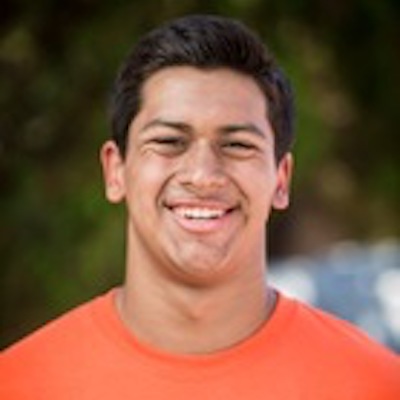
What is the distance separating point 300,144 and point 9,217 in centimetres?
269

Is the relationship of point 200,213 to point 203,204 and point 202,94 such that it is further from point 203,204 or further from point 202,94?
point 202,94

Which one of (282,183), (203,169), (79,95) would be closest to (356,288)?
(79,95)

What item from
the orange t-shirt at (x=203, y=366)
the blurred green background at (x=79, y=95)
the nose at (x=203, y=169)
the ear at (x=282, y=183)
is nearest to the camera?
the nose at (x=203, y=169)

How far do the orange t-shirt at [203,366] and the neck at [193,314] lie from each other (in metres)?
0.04

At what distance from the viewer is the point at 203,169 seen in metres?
5.48

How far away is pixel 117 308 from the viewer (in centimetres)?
587

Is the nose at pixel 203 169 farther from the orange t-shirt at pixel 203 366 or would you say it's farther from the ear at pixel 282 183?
the orange t-shirt at pixel 203 366

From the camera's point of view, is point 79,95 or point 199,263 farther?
point 79,95

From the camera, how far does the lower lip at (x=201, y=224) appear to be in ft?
18.0

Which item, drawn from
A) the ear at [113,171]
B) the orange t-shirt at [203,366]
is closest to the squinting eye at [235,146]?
the ear at [113,171]

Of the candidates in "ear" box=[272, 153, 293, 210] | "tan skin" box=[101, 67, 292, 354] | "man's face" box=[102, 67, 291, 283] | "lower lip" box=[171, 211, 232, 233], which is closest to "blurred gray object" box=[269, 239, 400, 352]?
"ear" box=[272, 153, 293, 210]

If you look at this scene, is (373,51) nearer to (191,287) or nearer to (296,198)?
Result: (296,198)

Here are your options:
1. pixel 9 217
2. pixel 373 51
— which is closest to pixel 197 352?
pixel 9 217

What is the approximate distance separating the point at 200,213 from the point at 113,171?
1.41ft
